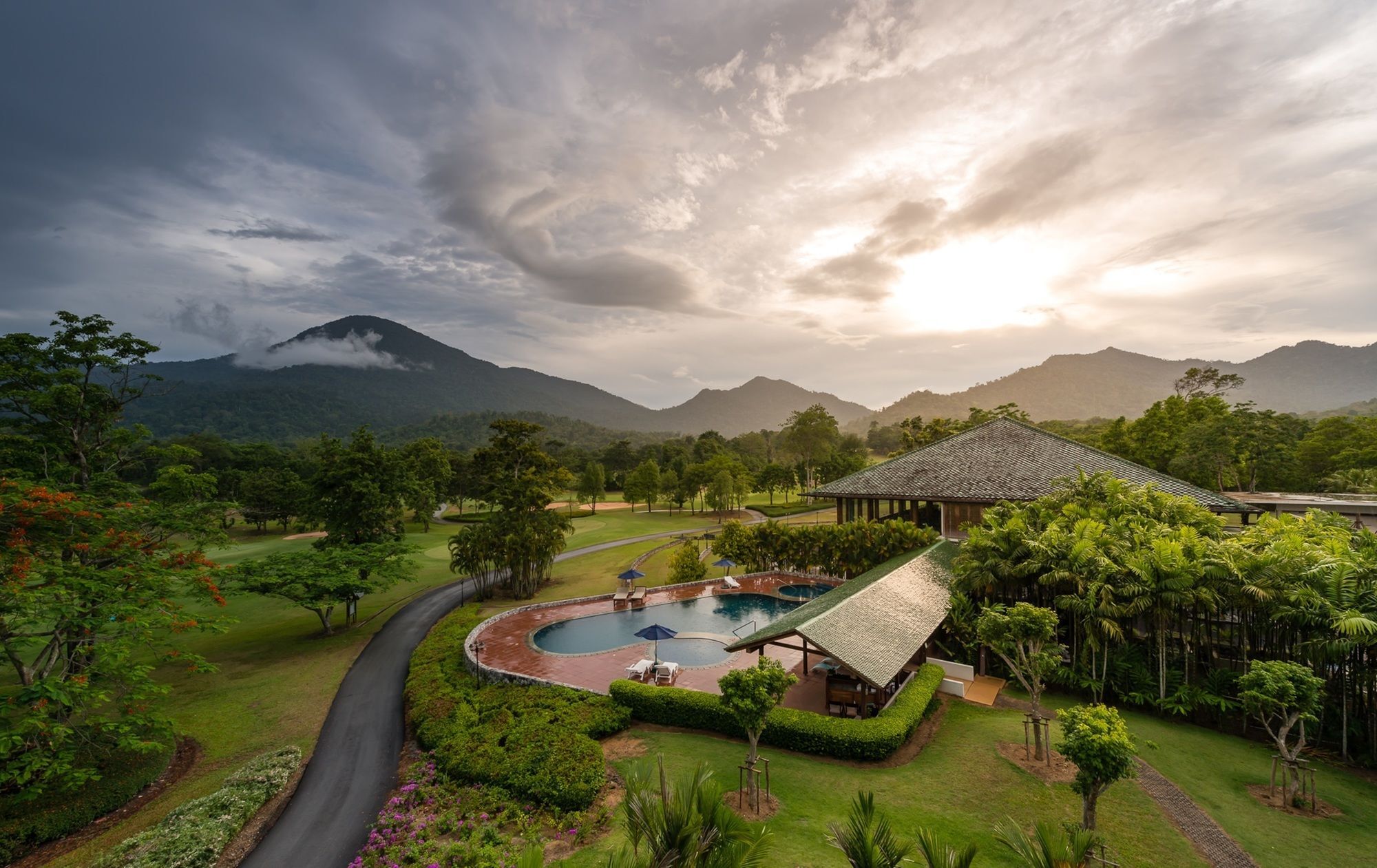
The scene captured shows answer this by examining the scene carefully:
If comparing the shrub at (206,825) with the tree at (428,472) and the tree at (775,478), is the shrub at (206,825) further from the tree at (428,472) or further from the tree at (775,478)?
the tree at (775,478)

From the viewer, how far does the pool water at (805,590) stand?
100.0 ft

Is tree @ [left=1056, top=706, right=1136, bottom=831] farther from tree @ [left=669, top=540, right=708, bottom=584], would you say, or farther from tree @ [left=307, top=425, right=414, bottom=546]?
tree @ [left=307, top=425, right=414, bottom=546]

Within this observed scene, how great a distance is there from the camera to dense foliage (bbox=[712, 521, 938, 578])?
1114 inches

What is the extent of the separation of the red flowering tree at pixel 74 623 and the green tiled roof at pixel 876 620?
16.2 metres

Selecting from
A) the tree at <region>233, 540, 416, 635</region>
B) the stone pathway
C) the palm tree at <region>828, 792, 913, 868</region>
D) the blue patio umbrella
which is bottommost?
the stone pathway

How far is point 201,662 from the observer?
16641mm

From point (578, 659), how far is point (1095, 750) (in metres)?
17.6

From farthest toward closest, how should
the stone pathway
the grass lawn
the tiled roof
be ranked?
1. the tiled roof
2. the grass lawn
3. the stone pathway

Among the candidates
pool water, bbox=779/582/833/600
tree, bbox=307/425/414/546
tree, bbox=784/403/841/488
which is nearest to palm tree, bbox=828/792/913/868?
pool water, bbox=779/582/833/600

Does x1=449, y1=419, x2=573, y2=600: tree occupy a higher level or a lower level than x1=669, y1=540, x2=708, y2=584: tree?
higher

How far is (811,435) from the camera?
272ft

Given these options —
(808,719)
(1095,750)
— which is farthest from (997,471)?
(1095,750)

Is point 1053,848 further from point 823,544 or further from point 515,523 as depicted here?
point 515,523

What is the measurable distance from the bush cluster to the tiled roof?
1843cm
